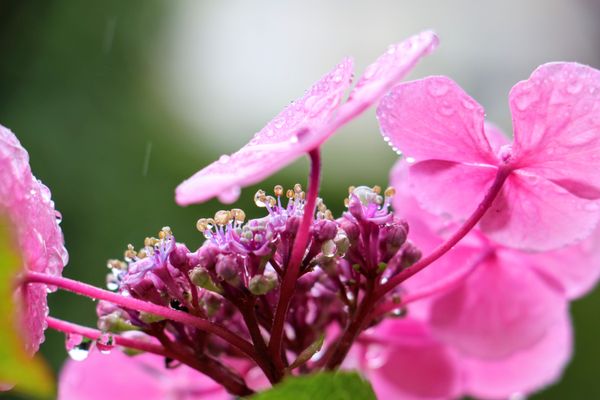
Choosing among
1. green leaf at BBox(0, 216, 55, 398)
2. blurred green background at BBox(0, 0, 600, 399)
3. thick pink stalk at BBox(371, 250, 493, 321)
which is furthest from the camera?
blurred green background at BBox(0, 0, 600, 399)

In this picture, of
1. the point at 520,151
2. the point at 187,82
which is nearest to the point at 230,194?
the point at 520,151

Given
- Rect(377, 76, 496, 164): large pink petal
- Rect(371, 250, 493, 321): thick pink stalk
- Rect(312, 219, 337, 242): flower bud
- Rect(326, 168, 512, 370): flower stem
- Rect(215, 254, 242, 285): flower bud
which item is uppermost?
Rect(377, 76, 496, 164): large pink petal

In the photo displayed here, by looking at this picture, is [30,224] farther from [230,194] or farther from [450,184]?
[450,184]

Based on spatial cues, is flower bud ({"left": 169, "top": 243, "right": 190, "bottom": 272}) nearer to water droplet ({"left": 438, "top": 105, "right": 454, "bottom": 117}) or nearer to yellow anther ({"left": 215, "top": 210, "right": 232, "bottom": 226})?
yellow anther ({"left": 215, "top": 210, "right": 232, "bottom": 226})

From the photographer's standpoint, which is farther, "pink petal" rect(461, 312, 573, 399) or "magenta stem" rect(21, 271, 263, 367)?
"pink petal" rect(461, 312, 573, 399)

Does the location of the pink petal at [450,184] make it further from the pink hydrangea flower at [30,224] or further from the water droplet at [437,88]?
the pink hydrangea flower at [30,224]

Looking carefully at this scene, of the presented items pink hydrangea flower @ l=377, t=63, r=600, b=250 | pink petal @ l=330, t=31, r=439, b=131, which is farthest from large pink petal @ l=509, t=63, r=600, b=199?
pink petal @ l=330, t=31, r=439, b=131

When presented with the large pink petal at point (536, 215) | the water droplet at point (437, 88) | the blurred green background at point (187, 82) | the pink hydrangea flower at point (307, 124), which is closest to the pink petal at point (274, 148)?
the pink hydrangea flower at point (307, 124)

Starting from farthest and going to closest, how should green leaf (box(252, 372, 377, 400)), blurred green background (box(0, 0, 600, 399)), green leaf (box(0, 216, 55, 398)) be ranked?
blurred green background (box(0, 0, 600, 399)) → green leaf (box(252, 372, 377, 400)) → green leaf (box(0, 216, 55, 398))

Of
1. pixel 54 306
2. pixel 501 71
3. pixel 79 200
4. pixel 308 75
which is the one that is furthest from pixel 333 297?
pixel 501 71
